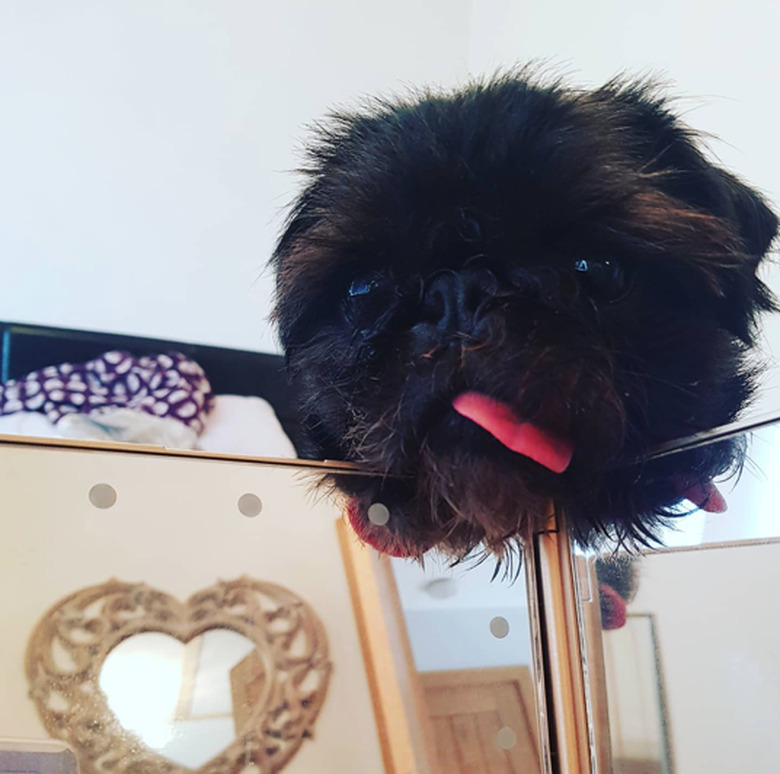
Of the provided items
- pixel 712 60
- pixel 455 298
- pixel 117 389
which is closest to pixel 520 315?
pixel 455 298

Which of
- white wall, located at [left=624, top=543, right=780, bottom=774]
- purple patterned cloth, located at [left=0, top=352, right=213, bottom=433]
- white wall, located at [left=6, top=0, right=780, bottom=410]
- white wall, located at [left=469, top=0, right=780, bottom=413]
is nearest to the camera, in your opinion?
white wall, located at [left=624, top=543, right=780, bottom=774]

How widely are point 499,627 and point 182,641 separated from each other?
245 millimetres

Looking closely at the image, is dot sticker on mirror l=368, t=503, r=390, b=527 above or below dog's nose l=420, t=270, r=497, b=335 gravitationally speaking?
below

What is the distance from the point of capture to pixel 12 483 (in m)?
0.50

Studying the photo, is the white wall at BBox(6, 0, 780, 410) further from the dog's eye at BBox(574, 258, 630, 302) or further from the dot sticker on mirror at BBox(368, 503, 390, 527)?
the dot sticker on mirror at BBox(368, 503, 390, 527)

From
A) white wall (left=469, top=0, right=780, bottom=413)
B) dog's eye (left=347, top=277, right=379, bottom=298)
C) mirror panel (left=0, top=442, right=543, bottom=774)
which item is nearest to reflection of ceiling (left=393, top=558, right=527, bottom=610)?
mirror panel (left=0, top=442, right=543, bottom=774)

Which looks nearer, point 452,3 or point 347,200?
point 347,200

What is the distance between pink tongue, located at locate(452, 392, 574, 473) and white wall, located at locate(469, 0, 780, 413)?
0.35m

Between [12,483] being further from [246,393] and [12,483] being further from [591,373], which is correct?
[246,393]

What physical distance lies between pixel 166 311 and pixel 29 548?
51.7 inches

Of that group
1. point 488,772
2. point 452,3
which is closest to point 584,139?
point 488,772

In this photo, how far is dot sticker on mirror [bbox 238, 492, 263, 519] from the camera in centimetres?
55

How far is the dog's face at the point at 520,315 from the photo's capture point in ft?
1.47

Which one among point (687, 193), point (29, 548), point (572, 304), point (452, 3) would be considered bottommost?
point (29, 548)
